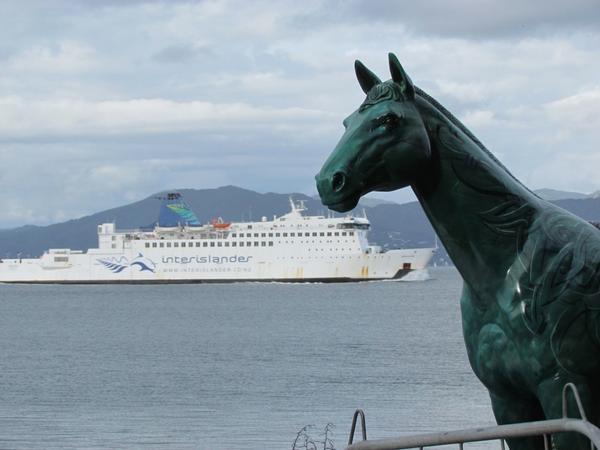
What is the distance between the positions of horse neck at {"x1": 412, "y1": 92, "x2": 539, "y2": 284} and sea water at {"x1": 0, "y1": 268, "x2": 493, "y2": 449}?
67.8 feet

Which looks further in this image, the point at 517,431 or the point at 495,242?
the point at 495,242

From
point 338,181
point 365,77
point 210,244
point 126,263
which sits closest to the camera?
point 338,181

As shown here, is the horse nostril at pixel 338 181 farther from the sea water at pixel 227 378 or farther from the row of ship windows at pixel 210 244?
the row of ship windows at pixel 210 244

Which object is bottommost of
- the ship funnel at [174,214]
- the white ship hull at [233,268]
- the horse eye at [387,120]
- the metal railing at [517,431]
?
the metal railing at [517,431]

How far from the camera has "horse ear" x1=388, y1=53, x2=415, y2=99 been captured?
362 centimetres

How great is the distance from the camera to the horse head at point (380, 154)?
3.60 metres

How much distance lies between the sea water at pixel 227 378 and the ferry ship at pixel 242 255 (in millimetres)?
18571

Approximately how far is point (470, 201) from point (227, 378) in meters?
38.4

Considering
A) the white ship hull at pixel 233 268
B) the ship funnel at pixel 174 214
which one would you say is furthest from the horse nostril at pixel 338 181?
the ship funnel at pixel 174 214

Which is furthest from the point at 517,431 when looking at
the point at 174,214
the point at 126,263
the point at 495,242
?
the point at 174,214

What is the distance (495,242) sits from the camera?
3660 mm

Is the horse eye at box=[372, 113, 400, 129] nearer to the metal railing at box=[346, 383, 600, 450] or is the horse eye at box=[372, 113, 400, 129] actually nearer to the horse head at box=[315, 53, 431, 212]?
the horse head at box=[315, 53, 431, 212]

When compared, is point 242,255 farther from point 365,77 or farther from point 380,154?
point 380,154

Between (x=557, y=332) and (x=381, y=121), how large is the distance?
835mm
